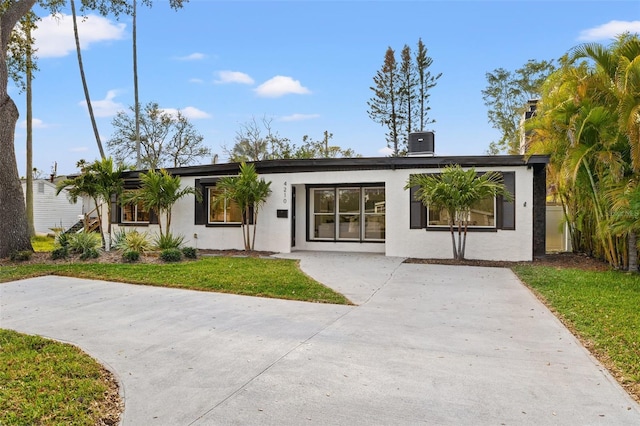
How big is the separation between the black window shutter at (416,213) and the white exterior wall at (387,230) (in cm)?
11

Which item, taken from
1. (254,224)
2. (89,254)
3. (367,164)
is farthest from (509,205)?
(89,254)

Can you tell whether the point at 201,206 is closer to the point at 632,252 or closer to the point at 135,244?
the point at 135,244

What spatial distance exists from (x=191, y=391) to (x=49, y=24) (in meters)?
17.8

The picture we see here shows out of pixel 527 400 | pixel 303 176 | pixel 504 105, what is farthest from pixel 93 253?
pixel 504 105

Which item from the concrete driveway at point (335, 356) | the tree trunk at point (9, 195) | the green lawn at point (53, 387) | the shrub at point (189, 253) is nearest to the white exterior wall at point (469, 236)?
the concrete driveway at point (335, 356)

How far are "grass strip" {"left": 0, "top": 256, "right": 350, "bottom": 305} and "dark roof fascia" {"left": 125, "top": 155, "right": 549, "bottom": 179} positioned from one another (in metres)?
3.06

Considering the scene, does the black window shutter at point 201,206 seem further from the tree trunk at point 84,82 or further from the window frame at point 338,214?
the tree trunk at point 84,82

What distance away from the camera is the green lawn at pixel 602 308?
12.9ft

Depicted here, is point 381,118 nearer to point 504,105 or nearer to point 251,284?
point 504,105

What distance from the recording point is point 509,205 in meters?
10.8

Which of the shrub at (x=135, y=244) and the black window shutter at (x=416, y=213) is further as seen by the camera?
the black window shutter at (x=416, y=213)

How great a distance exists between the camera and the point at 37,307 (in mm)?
6012

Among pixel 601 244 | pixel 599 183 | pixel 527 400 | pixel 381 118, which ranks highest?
pixel 381 118

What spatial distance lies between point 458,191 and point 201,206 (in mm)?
7864
